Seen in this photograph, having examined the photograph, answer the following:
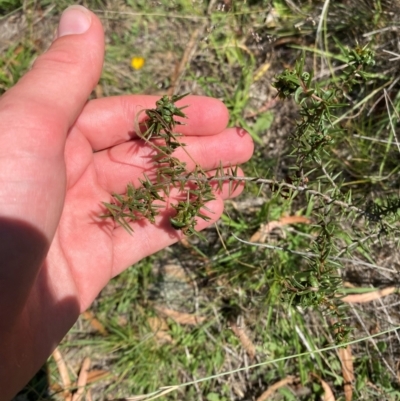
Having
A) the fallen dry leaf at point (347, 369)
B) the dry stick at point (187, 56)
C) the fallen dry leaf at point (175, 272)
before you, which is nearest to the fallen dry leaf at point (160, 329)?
the fallen dry leaf at point (175, 272)

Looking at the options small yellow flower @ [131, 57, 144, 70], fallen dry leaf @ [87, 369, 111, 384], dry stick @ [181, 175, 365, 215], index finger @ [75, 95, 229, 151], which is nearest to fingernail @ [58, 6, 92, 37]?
index finger @ [75, 95, 229, 151]

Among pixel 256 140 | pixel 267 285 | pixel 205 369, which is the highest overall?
pixel 256 140

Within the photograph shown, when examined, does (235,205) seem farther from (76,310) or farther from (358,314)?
(76,310)

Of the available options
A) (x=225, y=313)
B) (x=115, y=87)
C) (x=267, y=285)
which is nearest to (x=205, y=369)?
(x=225, y=313)

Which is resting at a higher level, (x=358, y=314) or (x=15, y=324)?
(x=15, y=324)

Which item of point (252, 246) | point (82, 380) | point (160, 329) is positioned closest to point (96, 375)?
point (82, 380)

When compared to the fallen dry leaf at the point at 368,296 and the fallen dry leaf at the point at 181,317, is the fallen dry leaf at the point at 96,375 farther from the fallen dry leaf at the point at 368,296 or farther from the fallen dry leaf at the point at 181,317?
the fallen dry leaf at the point at 368,296

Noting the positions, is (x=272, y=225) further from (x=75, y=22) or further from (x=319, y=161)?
(x=75, y=22)
